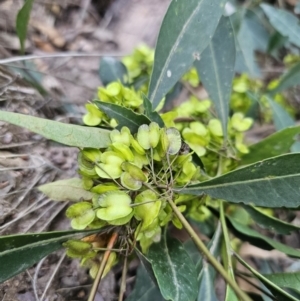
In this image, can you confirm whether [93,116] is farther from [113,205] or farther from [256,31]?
[256,31]

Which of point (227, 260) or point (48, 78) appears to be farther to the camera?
point (48, 78)

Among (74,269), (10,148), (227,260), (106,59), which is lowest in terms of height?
(227,260)

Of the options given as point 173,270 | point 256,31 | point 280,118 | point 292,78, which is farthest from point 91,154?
point 256,31

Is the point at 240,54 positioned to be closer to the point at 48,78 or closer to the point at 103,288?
the point at 48,78

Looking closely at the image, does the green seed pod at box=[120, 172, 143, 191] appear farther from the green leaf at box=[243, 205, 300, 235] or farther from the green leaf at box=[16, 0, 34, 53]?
the green leaf at box=[16, 0, 34, 53]

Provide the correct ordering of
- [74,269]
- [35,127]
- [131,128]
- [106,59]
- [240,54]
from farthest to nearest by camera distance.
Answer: [240,54] < [106,59] < [74,269] < [131,128] < [35,127]

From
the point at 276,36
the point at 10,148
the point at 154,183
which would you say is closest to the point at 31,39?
the point at 10,148
